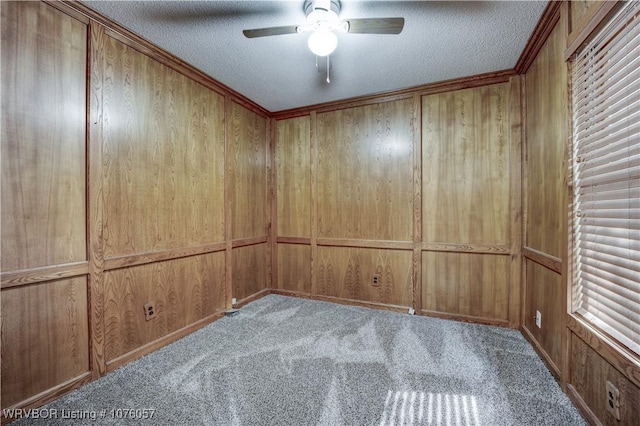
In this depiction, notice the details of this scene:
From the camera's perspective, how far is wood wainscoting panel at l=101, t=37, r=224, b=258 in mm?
2068

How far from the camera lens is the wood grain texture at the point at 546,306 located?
1853 millimetres

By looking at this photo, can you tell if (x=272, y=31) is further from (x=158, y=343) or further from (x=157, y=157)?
(x=158, y=343)

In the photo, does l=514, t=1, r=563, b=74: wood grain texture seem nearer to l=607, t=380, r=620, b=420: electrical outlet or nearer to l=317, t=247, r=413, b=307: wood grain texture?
l=317, t=247, r=413, b=307: wood grain texture

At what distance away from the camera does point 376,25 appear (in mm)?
1720

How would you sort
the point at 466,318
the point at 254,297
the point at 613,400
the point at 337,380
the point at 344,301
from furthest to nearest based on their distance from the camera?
the point at 254,297
the point at 344,301
the point at 466,318
the point at 337,380
the point at 613,400

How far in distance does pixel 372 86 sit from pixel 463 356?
2681 mm

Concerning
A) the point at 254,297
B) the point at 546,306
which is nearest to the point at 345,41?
the point at 546,306

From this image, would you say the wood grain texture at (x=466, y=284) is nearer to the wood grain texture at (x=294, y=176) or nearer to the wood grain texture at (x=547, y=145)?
the wood grain texture at (x=547, y=145)

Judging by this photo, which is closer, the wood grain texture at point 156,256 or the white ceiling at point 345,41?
the white ceiling at point 345,41

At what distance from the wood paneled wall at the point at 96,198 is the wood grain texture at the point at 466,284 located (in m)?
2.29

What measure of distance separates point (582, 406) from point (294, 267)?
2.90m

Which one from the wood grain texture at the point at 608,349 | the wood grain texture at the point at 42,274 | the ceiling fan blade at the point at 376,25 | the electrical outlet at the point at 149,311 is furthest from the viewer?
the electrical outlet at the point at 149,311

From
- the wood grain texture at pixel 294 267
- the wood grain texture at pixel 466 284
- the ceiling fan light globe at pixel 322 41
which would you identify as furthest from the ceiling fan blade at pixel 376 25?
the wood grain texture at pixel 294 267

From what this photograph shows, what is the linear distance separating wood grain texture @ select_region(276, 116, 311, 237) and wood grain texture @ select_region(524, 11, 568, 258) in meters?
2.33
